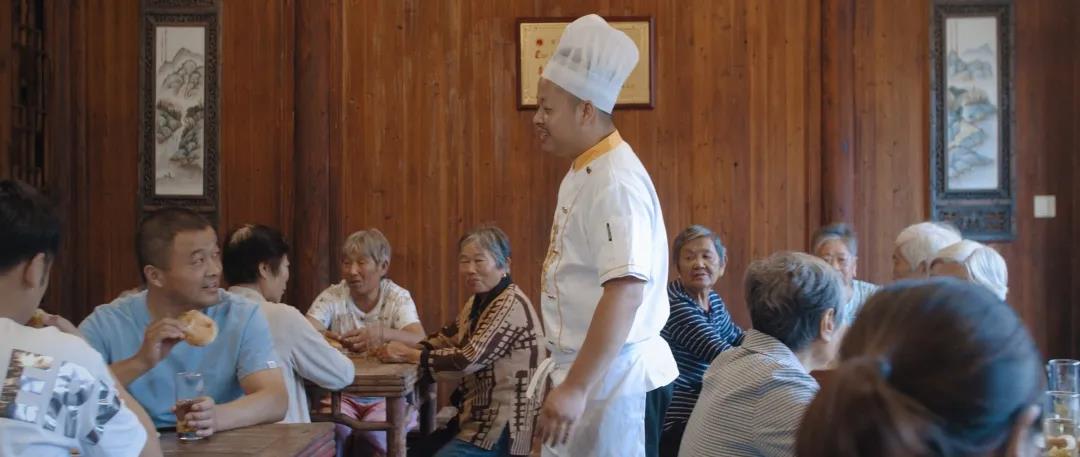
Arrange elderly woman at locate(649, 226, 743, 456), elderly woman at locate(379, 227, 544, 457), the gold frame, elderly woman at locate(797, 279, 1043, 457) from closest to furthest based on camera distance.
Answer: elderly woman at locate(797, 279, 1043, 457)
elderly woman at locate(649, 226, 743, 456)
elderly woman at locate(379, 227, 544, 457)
the gold frame

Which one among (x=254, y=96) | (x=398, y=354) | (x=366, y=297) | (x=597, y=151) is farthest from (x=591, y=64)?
(x=254, y=96)

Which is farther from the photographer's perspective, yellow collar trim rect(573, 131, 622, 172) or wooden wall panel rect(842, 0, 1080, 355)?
wooden wall panel rect(842, 0, 1080, 355)

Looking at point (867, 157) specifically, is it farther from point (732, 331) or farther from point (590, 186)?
point (590, 186)

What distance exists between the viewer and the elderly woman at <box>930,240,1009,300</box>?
2898 millimetres

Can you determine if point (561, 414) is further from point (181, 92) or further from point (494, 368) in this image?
point (181, 92)

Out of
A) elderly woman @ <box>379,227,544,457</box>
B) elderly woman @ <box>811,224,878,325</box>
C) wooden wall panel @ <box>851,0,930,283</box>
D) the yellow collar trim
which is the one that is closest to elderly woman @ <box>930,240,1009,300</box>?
elderly woman @ <box>811,224,878,325</box>

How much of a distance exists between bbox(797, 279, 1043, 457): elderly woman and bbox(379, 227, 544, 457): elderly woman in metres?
2.33

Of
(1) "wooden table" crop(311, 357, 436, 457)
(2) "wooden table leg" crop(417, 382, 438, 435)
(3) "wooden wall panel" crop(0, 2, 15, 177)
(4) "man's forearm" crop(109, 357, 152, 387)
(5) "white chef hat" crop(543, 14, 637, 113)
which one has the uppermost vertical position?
(3) "wooden wall panel" crop(0, 2, 15, 177)

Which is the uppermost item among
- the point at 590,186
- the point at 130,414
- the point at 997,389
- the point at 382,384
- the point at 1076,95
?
the point at 1076,95

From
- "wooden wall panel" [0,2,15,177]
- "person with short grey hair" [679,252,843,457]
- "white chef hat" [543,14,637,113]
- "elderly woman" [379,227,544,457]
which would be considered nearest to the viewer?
"person with short grey hair" [679,252,843,457]

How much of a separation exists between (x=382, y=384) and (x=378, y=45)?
92.0 inches

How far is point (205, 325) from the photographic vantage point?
7.29ft

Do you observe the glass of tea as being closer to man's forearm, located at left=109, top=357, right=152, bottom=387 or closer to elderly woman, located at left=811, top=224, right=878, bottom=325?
man's forearm, located at left=109, top=357, right=152, bottom=387

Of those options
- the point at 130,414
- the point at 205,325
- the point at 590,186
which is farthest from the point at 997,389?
the point at 205,325
